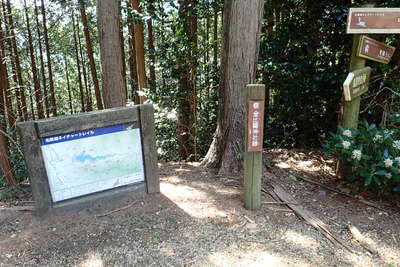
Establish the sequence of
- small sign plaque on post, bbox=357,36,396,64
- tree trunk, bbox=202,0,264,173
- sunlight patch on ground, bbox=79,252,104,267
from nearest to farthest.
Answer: sunlight patch on ground, bbox=79,252,104,267, small sign plaque on post, bbox=357,36,396,64, tree trunk, bbox=202,0,264,173

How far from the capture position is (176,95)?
21.7 feet

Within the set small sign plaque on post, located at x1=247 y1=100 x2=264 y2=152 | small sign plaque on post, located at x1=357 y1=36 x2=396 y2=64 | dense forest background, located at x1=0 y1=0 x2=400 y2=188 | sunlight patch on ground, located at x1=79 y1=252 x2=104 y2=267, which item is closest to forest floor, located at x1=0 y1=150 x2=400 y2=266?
sunlight patch on ground, located at x1=79 y1=252 x2=104 y2=267

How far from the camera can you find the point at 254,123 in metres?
3.01

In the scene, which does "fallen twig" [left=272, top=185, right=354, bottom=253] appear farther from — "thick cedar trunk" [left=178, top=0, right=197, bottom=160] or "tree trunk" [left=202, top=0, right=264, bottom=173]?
"thick cedar trunk" [left=178, top=0, right=197, bottom=160]

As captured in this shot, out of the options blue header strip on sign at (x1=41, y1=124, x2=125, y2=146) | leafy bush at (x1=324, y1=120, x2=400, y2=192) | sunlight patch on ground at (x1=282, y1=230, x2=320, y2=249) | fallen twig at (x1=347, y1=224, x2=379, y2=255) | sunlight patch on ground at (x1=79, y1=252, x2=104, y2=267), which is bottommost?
fallen twig at (x1=347, y1=224, x2=379, y2=255)

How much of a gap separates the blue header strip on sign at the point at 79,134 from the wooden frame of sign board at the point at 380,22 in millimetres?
2874

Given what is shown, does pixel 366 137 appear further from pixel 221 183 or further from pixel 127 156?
pixel 127 156

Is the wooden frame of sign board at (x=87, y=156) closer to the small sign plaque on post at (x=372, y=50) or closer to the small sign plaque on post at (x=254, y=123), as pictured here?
the small sign plaque on post at (x=254, y=123)

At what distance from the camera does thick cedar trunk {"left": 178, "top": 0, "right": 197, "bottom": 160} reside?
20.4 feet

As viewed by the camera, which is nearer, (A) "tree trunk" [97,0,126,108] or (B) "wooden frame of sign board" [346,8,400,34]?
(B) "wooden frame of sign board" [346,8,400,34]

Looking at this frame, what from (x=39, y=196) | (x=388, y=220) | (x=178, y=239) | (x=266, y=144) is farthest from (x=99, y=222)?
(x=266, y=144)

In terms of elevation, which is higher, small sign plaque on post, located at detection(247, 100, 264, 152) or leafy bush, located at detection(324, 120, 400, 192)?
small sign plaque on post, located at detection(247, 100, 264, 152)

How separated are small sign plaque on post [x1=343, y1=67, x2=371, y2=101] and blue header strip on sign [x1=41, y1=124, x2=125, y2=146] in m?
2.58

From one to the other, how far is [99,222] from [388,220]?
3183 mm
